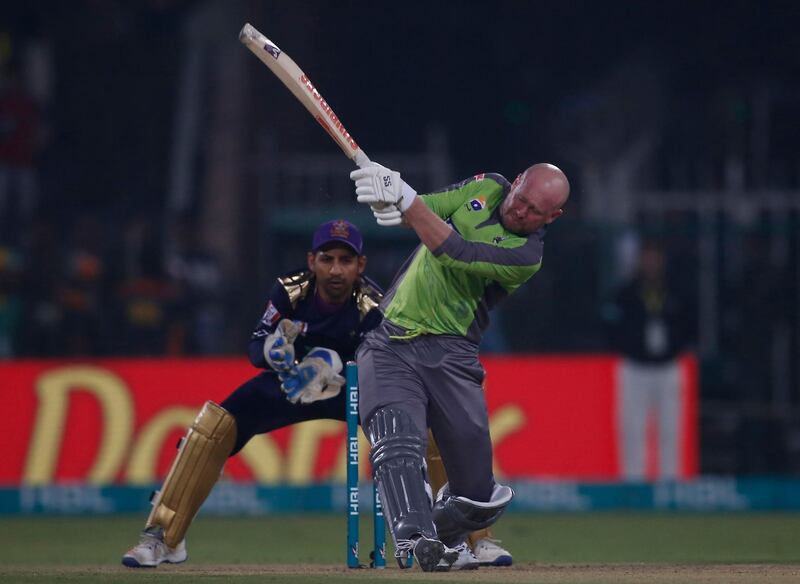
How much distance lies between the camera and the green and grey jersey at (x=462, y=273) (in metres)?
7.13

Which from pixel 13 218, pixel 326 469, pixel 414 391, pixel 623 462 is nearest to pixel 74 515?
pixel 326 469

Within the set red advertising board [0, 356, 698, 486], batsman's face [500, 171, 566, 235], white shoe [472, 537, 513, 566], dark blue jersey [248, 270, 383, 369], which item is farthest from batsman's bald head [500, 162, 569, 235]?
red advertising board [0, 356, 698, 486]

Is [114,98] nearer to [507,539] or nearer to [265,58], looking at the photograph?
[507,539]

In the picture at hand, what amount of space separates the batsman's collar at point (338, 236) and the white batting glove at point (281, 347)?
406 mm

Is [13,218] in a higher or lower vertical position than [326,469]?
higher

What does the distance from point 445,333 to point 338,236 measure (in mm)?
796

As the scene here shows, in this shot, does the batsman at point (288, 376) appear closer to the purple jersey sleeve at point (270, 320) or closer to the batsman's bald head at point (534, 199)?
the purple jersey sleeve at point (270, 320)

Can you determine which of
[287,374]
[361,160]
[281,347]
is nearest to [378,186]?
[361,160]

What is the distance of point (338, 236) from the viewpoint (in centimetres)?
764

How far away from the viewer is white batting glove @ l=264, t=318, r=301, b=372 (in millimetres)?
7633

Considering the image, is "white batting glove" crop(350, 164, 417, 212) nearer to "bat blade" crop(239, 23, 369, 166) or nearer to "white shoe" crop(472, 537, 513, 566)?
"bat blade" crop(239, 23, 369, 166)

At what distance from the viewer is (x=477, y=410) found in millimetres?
7238

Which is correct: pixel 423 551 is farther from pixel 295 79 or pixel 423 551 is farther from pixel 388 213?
pixel 295 79

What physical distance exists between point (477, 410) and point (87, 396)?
5968 millimetres
